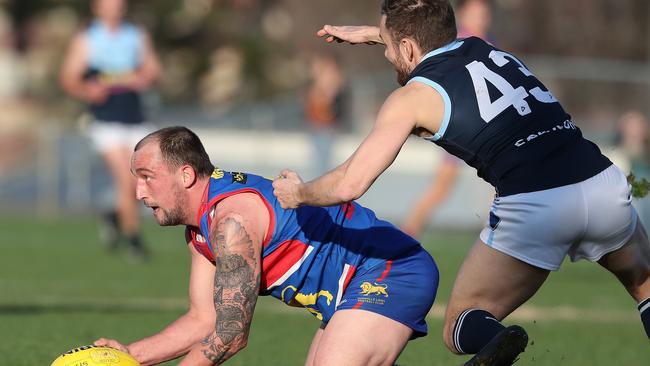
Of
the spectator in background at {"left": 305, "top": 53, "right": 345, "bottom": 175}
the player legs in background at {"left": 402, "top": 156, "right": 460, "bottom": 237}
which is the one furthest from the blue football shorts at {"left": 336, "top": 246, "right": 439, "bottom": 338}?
the spectator in background at {"left": 305, "top": 53, "right": 345, "bottom": 175}

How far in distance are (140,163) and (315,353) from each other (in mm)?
1115

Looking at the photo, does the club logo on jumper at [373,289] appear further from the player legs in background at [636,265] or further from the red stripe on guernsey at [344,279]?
the player legs in background at [636,265]

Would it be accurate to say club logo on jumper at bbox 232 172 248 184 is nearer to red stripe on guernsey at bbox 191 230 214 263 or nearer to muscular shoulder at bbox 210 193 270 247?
muscular shoulder at bbox 210 193 270 247

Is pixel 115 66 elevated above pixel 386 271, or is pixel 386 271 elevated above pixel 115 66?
pixel 386 271

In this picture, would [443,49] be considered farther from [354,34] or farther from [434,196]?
[434,196]

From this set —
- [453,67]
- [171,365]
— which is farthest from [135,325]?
[453,67]

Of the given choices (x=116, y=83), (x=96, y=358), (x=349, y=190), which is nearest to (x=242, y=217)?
(x=349, y=190)

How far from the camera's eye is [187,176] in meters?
5.49

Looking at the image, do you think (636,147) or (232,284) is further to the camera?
(636,147)

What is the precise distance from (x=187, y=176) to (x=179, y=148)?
12 cm

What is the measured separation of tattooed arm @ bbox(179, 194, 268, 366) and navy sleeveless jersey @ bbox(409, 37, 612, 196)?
35.0 inches

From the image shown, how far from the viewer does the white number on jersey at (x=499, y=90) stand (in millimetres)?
5359

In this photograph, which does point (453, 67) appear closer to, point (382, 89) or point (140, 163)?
point (140, 163)

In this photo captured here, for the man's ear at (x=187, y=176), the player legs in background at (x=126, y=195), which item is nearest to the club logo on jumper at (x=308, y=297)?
the man's ear at (x=187, y=176)
